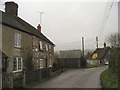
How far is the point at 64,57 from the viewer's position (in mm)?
64062

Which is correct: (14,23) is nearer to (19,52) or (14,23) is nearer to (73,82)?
(19,52)

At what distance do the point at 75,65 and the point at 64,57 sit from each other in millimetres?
4324

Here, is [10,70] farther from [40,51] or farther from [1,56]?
[40,51]

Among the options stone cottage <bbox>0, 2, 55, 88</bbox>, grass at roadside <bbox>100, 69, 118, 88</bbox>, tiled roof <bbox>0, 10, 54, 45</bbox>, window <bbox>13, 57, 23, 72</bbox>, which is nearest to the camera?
grass at roadside <bbox>100, 69, 118, 88</bbox>

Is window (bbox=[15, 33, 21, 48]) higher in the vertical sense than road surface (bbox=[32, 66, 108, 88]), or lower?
higher

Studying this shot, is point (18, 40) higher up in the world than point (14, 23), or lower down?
lower down

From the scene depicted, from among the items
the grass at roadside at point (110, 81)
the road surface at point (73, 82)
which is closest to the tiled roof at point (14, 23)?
the road surface at point (73, 82)

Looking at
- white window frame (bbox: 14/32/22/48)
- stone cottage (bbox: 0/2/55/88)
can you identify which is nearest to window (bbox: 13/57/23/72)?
stone cottage (bbox: 0/2/55/88)

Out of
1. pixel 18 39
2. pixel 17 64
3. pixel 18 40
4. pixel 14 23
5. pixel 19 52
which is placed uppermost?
pixel 14 23

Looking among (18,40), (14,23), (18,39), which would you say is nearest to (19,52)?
(18,40)

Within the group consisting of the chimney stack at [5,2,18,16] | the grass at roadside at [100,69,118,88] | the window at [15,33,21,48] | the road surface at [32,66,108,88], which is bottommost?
the road surface at [32,66,108,88]

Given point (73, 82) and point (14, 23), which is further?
Result: point (14, 23)

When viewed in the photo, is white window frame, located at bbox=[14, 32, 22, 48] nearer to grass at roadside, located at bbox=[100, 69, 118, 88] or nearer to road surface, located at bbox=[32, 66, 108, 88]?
road surface, located at bbox=[32, 66, 108, 88]

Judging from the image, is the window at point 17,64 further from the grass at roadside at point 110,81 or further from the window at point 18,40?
the grass at roadside at point 110,81
